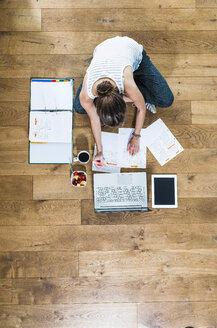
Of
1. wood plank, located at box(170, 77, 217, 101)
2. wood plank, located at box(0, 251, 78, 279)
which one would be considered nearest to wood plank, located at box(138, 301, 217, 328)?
wood plank, located at box(0, 251, 78, 279)

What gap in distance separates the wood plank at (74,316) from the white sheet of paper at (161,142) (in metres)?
1.04

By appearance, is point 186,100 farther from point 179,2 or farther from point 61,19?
point 61,19

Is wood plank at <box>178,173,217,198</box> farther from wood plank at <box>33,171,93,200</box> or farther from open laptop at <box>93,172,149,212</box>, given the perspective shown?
wood plank at <box>33,171,93,200</box>

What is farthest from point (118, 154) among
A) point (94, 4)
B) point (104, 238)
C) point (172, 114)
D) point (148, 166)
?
point (94, 4)

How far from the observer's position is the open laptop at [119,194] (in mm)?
1854

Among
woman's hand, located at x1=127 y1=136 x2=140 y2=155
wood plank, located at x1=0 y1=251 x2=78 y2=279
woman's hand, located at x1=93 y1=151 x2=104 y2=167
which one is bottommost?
wood plank, located at x1=0 y1=251 x2=78 y2=279

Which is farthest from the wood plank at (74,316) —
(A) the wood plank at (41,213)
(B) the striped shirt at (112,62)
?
(B) the striped shirt at (112,62)

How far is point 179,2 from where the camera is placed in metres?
1.96

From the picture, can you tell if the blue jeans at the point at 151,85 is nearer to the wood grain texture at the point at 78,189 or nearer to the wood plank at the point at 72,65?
the wood plank at the point at 72,65

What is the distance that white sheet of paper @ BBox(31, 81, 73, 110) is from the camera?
6.17 feet

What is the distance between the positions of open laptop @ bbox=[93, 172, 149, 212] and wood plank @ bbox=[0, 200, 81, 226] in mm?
168

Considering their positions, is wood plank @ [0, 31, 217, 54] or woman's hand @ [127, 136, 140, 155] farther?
wood plank @ [0, 31, 217, 54]

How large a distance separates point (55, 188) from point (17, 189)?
0.87 feet

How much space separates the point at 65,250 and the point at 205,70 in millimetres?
1596
